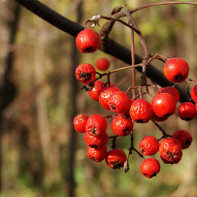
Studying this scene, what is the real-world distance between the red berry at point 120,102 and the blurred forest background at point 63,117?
2.96 meters

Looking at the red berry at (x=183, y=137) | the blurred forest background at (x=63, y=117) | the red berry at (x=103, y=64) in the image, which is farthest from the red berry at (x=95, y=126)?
the blurred forest background at (x=63, y=117)

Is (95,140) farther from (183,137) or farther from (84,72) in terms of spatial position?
(183,137)

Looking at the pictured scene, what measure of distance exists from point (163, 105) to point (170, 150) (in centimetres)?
31

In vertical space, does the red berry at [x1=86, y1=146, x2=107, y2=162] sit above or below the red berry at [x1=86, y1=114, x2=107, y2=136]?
below

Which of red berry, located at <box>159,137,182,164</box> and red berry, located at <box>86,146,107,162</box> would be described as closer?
red berry, located at <box>159,137,182,164</box>

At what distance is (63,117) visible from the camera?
1366 cm

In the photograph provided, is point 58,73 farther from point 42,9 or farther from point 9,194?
point 42,9

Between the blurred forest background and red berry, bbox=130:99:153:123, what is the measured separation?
3.00m

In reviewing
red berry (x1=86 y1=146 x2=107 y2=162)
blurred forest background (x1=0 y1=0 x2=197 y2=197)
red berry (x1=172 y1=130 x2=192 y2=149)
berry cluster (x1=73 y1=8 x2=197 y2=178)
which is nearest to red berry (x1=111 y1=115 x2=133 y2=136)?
berry cluster (x1=73 y1=8 x2=197 y2=178)

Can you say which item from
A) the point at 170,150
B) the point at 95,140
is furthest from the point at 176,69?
the point at 95,140

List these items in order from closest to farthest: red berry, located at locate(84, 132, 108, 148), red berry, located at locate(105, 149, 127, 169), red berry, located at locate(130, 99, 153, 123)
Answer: red berry, located at locate(130, 99, 153, 123)
red berry, located at locate(84, 132, 108, 148)
red berry, located at locate(105, 149, 127, 169)

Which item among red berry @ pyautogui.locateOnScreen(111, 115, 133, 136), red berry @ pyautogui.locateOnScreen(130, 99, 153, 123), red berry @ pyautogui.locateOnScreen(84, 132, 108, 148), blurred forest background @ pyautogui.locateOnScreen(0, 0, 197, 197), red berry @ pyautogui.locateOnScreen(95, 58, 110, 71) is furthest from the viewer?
blurred forest background @ pyautogui.locateOnScreen(0, 0, 197, 197)

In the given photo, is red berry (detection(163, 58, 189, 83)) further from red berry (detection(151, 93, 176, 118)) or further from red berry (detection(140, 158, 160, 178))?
red berry (detection(140, 158, 160, 178))

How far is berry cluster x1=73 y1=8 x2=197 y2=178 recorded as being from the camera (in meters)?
1.28
